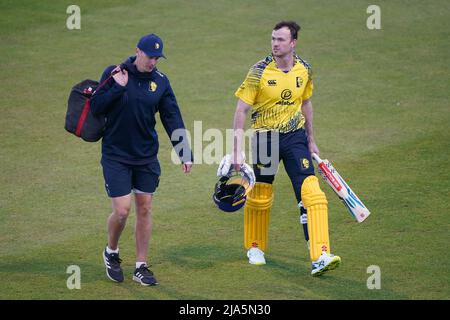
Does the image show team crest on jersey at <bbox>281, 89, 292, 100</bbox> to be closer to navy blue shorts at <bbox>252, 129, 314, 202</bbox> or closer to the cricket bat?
navy blue shorts at <bbox>252, 129, 314, 202</bbox>

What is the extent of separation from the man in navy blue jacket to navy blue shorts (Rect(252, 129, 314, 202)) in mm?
802

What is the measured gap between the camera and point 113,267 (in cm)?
834

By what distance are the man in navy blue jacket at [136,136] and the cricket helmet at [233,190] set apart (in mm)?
511

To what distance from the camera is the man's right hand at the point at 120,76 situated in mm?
7824

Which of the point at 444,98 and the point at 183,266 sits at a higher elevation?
the point at 444,98

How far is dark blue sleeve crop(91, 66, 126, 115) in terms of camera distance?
25.6ft

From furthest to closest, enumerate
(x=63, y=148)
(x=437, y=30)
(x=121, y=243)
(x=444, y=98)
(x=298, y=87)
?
(x=437, y=30), (x=444, y=98), (x=63, y=148), (x=121, y=243), (x=298, y=87)

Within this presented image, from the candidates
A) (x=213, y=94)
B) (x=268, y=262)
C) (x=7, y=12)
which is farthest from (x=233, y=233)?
(x=7, y=12)

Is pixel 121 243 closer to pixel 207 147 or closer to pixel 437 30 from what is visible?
pixel 207 147

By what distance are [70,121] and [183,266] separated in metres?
1.92

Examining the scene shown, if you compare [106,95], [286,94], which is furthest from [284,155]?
[106,95]

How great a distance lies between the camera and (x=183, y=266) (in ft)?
28.8

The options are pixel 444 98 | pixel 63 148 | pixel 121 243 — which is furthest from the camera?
pixel 444 98

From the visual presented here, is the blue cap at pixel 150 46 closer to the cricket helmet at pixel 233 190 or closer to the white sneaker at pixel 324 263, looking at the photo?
the cricket helmet at pixel 233 190
